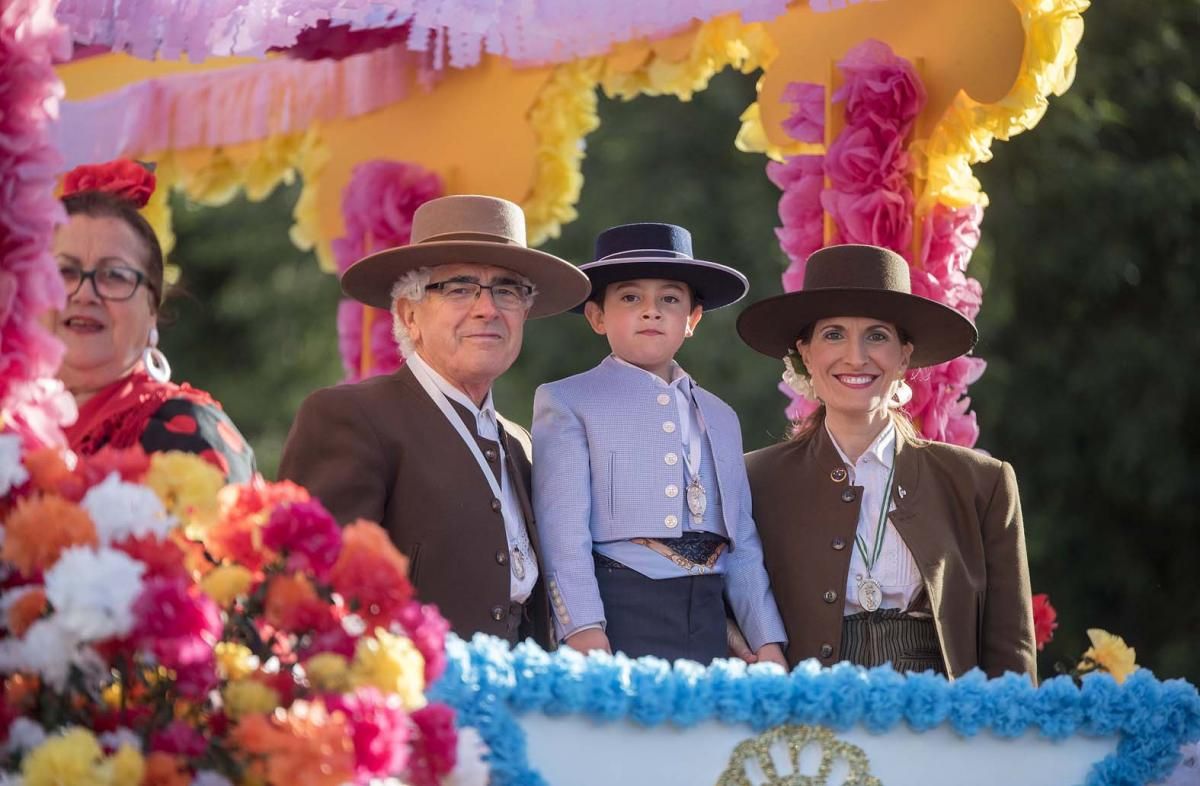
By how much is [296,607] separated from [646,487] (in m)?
1.86

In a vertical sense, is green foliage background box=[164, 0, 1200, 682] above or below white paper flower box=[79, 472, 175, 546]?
above

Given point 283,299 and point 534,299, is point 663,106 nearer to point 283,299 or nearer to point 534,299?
point 283,299

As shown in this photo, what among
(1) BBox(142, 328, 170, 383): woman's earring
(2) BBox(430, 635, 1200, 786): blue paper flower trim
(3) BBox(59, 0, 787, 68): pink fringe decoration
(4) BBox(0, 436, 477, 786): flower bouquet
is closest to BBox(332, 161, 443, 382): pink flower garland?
(3) BBox(59, 0, 787, 68): pink fringe decoration

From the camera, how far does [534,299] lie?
14.5 feet

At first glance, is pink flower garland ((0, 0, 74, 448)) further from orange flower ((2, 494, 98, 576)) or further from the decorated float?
orange flower ((2, 494, 98, 576))

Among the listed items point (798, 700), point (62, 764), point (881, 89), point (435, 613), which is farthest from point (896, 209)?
point (62, 764)

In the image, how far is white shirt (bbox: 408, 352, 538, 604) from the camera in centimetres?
412

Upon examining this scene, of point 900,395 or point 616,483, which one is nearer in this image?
point 616,483

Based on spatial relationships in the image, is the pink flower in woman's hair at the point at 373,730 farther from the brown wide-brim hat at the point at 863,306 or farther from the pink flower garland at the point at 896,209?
the pink flower garland at the point at 896,209

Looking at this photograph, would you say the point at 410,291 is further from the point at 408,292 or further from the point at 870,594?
the point at 870,594

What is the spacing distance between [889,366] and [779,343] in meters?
0.38

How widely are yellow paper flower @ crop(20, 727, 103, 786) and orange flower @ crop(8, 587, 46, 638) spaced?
18 centimetres

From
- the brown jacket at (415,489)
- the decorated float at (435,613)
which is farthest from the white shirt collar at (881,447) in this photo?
the brown jacket at (415,489)

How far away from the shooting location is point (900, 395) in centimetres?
474
